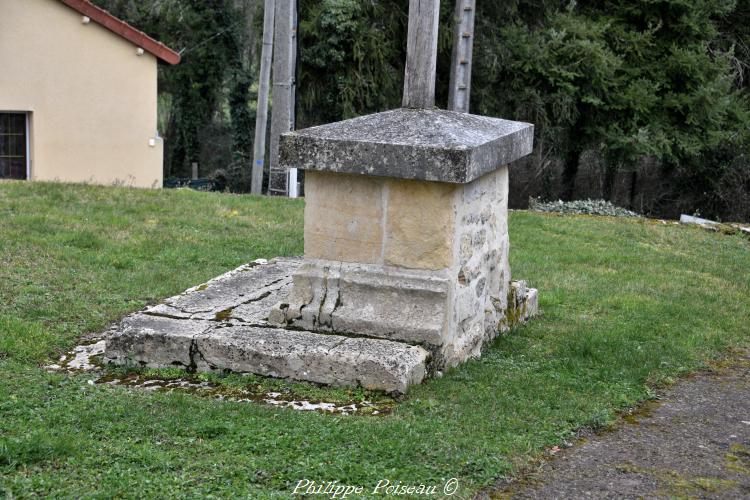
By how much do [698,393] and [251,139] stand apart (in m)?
21.1

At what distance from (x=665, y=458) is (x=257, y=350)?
2.28 m

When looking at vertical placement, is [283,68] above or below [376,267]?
above

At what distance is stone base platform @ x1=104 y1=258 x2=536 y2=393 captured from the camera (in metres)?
5.08

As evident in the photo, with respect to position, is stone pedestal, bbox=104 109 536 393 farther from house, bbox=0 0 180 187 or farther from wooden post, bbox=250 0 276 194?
wooden post, bbox=250 0 276 194

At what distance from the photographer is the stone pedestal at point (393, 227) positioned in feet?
17.4

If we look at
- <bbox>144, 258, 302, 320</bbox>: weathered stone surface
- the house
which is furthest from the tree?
<bbox>144, 258, 302, 320</bbox>: weathered stone surface

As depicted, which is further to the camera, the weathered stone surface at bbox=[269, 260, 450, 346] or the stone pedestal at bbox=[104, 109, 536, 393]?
the weathered stone surface at bbox=[269, 260, 450, 346]

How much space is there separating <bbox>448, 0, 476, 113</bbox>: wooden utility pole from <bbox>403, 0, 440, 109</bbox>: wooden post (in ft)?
29.4

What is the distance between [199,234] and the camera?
938cm

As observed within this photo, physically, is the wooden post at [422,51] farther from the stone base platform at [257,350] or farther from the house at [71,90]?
the house at [71,90]

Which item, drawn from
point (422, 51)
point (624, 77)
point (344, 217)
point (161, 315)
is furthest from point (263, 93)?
point (344, 217)

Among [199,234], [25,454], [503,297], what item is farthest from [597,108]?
[25,454]

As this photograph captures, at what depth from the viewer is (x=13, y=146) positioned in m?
16.2

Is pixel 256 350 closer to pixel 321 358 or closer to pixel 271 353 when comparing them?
pixel 271 353
